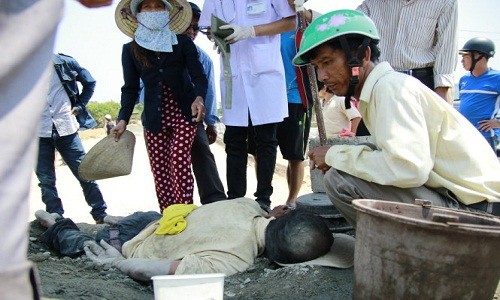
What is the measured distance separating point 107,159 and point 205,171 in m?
0.86

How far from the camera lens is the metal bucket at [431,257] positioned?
1.95 meters

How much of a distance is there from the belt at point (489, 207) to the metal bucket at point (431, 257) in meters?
0.38

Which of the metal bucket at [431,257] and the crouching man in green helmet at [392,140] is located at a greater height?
the crouching man in green helmet at [392,140]

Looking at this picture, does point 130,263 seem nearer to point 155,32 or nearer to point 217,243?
point 217,243

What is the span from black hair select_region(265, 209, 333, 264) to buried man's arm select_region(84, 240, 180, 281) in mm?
622

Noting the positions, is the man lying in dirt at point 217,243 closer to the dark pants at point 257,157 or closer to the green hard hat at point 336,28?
the dark pants at point 257,157

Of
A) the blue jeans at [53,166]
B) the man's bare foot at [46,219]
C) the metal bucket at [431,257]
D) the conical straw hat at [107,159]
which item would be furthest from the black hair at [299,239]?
the blue jeans at [53,166]

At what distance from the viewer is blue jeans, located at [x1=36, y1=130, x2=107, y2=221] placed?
4.78 m

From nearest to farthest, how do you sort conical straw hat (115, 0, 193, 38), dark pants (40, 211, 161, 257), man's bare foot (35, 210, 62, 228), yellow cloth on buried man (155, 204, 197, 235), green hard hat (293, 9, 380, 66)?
1. green hard hat (293, 9, 380, 66)
2. yellow cloth on buried man (155, 204, 197, 235)
3. dark pants (40, 211, 161, 257)
4. man's bare foot (35, 210, 62, 228)
5. conical straw hat (115, 0, 193, 38)

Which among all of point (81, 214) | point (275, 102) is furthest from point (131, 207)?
point (275, 102)

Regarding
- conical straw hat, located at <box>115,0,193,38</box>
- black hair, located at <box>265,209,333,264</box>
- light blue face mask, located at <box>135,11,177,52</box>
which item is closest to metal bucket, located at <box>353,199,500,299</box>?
black hair, located at <box>265,209,333,264</box>

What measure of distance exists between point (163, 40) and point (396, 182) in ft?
8.08

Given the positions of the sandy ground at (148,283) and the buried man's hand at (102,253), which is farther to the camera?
the buried man's hand at (102,253)

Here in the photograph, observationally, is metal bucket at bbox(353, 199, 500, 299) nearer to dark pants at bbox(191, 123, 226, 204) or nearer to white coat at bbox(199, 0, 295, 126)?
white coat at bbox(199, 0, 295, 126)
